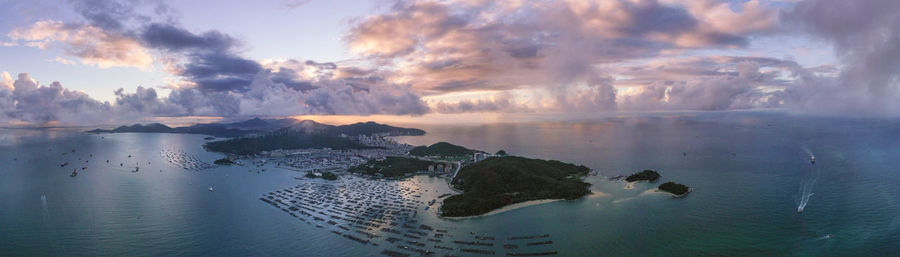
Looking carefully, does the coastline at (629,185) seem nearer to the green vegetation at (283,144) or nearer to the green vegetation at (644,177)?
the green vegetation at (644,177)

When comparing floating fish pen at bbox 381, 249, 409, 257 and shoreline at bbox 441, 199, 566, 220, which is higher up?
shoreline at bbox 441, 199, 566, 220

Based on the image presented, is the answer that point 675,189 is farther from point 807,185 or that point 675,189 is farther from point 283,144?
point 283,144

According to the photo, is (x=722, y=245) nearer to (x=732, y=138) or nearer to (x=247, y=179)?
(x=247, y=179)

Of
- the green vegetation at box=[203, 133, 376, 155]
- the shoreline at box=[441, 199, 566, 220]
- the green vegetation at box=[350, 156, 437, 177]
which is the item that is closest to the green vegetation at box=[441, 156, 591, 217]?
the shoreline at box=[441, 199, 566, 220]

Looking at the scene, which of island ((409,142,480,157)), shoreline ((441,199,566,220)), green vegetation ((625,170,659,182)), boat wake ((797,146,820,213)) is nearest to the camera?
shoreline ((441,199,566,220))

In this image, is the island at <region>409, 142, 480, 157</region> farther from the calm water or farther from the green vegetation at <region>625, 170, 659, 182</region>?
the green vegetation at <region>625, 170, 659, 182</region>

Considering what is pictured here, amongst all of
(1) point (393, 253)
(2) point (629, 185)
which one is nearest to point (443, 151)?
(2) point (629, 185)
